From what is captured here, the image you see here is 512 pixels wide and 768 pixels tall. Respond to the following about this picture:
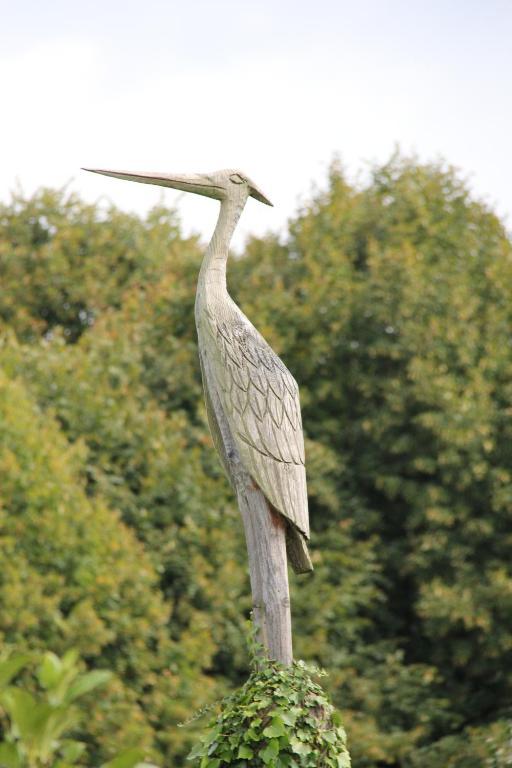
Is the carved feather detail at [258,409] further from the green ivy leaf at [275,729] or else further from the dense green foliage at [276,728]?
the green ivy leaf at [275,729]

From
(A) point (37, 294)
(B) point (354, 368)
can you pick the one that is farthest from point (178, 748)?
(A) point (37, 294)

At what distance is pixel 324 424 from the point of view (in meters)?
14.5

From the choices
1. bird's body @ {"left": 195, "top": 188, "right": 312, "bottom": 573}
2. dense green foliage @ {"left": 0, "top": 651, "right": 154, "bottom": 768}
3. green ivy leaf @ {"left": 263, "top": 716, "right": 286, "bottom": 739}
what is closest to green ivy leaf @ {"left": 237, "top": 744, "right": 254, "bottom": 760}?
green ivy leaf @ {"left": 263, "top": 716, "right": 286, "bottom": 739}

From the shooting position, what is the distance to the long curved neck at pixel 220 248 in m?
5.37

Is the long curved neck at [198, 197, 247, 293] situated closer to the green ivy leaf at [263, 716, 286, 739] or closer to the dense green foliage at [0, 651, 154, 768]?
the green ivy leaf at [263, 716, 286, 739]

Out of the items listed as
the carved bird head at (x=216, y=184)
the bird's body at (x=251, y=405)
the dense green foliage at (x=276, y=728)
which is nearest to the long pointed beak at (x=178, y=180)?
the carved bird head at (x=216, y=184)

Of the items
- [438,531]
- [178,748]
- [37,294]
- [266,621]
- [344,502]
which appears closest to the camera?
[266,621]

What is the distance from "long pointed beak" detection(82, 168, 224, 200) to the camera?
16.9 ft

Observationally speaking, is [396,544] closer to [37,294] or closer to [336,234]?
[336,234]

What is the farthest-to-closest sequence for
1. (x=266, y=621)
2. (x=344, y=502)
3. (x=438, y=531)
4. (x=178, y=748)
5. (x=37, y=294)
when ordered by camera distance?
(x=37, y=294) < (x=344, y=502) < (x=438, y=531) < (x=178, y=748) < (x=266, y=621)

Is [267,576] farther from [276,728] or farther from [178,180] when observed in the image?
[178,180]

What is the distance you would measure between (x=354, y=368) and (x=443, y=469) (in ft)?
6.06

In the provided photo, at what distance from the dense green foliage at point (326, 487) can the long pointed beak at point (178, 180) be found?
6132 mm

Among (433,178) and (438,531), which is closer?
(438,531)
